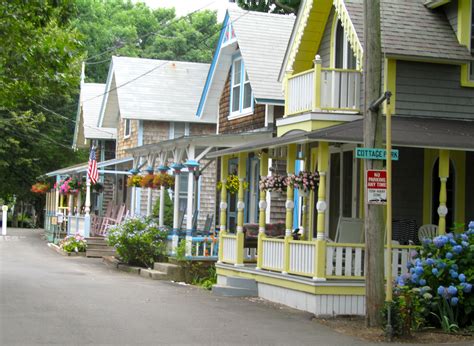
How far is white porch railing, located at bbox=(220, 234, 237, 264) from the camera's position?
19438 millimetres

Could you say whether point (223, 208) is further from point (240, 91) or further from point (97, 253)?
point (97, 253)

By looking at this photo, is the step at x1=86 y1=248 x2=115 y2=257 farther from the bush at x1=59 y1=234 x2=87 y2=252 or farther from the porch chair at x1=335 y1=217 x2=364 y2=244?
the porch chair at x1=335 y1=217 x2=364 y2=244

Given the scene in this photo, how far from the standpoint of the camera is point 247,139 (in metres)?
22.6

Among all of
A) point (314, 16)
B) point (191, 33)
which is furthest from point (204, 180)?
point (191, 33)

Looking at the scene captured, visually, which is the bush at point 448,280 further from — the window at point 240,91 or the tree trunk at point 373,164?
the window at point 240,91

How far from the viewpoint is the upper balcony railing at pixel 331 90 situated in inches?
671

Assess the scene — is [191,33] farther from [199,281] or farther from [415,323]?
[415,323]

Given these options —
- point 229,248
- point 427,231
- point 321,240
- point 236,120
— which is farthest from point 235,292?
point 236,120

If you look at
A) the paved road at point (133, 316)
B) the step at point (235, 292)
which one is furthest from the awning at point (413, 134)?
the paved road at point (133, 316)

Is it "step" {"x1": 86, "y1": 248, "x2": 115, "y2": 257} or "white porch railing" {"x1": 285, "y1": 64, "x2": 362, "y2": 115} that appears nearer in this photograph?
"white porch railing" {"x1": 285, "y1": 64, "x2": 362, "y2": 115}

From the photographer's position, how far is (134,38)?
67312mm

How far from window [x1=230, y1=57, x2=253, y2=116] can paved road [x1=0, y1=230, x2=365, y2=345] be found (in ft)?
22.1

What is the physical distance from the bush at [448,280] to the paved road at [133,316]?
1.65 metres

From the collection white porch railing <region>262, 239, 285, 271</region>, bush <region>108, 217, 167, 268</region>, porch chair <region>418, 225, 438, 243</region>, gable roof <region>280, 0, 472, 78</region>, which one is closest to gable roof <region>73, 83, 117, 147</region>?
bush <region>108, 217, 167, 268</region>
